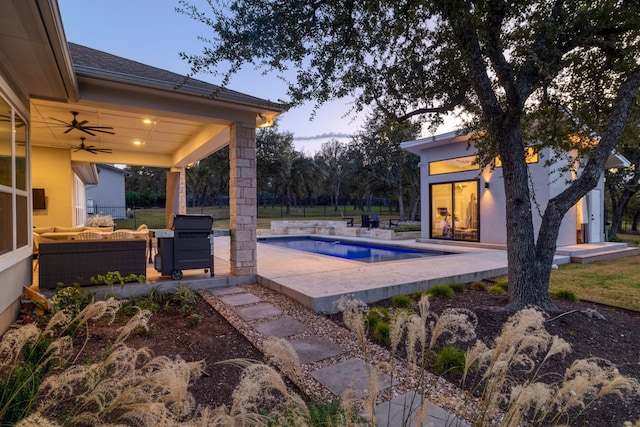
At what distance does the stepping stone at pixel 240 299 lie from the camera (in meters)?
4.91

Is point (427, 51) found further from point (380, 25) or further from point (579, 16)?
point (579, 16)

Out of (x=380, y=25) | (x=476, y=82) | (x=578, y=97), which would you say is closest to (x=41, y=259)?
(x=380, y=25)

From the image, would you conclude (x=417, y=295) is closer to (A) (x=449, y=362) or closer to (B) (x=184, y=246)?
(A) (x=449, y=362)

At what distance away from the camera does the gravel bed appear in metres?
2.25

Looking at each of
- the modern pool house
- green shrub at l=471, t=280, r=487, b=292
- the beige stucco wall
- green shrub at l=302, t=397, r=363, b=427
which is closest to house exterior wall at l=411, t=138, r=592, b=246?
the modern pool house

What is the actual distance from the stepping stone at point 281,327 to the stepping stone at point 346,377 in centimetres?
91

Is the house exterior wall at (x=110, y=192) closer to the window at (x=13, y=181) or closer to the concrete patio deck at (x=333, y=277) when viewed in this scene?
the concrete patio deck at (x=333, y=277)

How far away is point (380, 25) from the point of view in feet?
16.1

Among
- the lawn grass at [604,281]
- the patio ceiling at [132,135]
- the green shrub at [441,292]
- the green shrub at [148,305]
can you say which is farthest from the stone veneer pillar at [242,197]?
the lawn grass at [604,281]

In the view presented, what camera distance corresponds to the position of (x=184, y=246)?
5770 mm

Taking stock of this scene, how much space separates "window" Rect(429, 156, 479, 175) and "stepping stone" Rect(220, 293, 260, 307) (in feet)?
30.3

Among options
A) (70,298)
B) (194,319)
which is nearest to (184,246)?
(70,298)

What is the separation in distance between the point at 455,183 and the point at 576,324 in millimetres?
8983

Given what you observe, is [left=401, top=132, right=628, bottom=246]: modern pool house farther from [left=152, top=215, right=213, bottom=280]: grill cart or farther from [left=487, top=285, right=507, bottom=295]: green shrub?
[left=152, top=215, right=213, bottom=280]: grill cart
